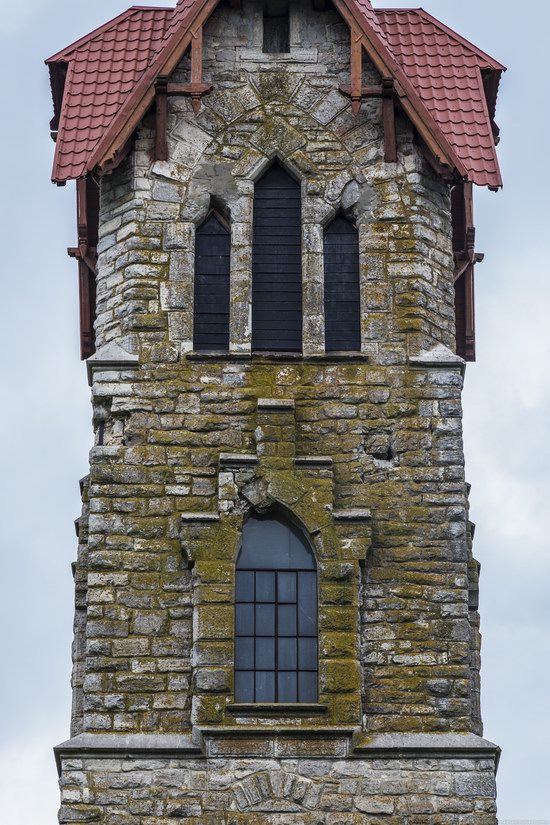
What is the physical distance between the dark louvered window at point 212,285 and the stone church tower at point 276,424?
1.2 inches

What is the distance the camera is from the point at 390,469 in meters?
24.0

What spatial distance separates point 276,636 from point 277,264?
172 inches

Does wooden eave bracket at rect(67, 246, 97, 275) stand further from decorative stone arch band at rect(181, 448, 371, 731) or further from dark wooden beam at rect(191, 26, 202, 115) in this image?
decorative stone arch band at rect(181, 448, 371, 731)

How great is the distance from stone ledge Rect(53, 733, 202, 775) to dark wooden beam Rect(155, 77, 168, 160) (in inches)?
263

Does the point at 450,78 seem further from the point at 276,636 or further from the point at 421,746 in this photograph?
the point at 421,746

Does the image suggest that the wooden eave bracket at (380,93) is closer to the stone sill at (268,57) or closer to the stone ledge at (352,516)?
the stone sill at (268,57)

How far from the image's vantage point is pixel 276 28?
2642 centimetres

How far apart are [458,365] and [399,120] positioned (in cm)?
306

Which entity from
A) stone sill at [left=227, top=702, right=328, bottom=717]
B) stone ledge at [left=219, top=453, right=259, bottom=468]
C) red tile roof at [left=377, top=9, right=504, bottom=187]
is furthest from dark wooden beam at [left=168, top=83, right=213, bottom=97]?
stone sill at [left=227, top=702, right=328, bottom=717]

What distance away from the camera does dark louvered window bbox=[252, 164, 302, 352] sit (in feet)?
81.7

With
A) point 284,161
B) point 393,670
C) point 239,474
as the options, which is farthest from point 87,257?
point 393,670

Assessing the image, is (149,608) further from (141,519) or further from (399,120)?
(399,120)

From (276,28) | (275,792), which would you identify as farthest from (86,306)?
(275,792)

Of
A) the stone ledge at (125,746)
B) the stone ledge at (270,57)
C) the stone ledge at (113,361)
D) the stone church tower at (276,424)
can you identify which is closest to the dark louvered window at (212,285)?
the stone church tower at (276,424)
